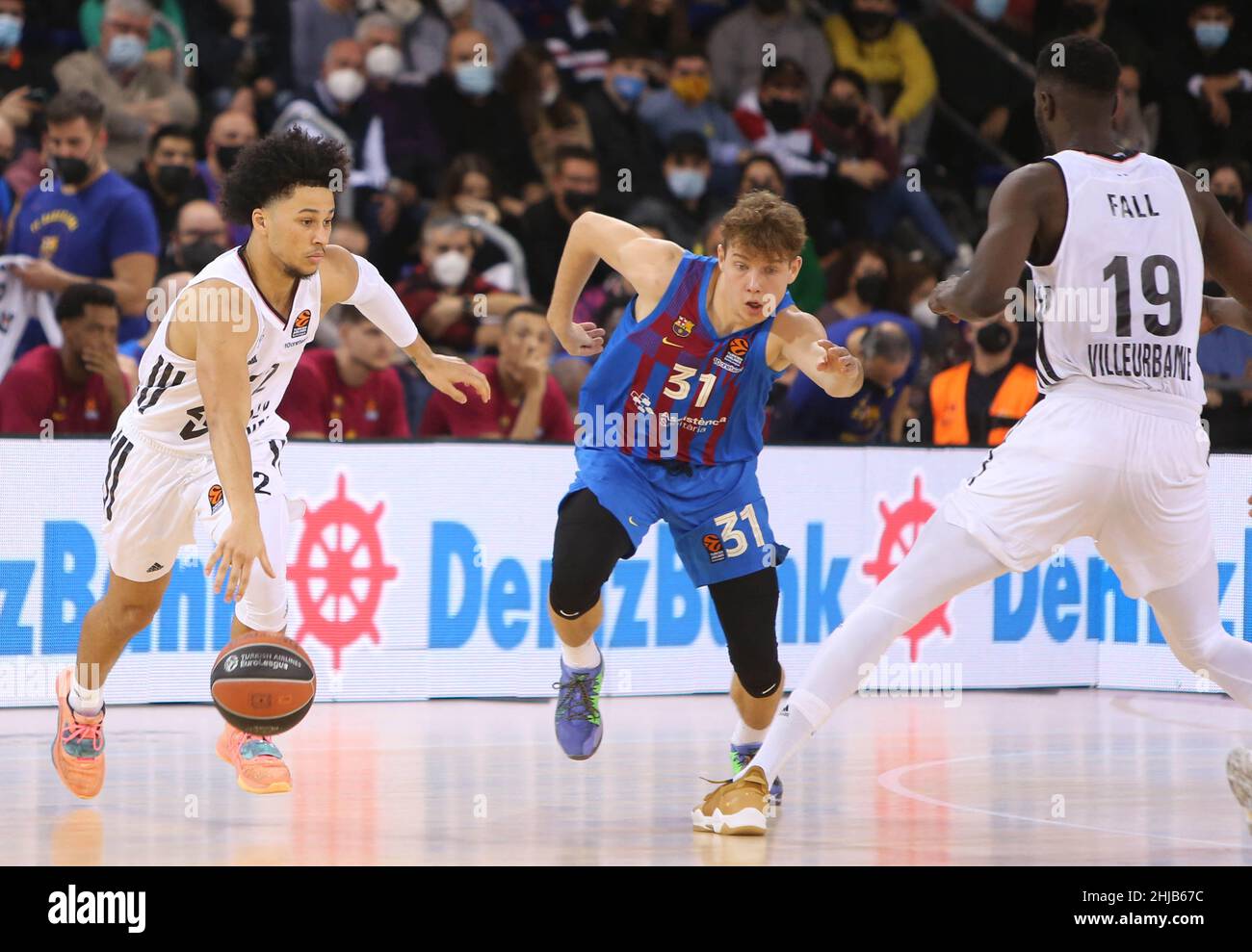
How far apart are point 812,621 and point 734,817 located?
4172mm

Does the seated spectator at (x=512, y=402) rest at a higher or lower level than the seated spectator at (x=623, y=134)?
lower

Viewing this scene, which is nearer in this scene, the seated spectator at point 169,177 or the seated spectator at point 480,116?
the seated spectator at point 169,177

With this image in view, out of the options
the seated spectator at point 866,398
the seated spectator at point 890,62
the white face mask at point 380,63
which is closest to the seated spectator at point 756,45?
the seated spectator at point 890,62

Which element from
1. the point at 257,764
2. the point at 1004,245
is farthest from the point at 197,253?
the point at 1004,245

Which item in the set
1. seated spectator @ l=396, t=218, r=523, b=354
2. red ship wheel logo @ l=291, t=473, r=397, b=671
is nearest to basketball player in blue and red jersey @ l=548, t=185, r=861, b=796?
red ship wheel logo @ l=291, t=473, r=397, b=671

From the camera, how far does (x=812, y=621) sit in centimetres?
941

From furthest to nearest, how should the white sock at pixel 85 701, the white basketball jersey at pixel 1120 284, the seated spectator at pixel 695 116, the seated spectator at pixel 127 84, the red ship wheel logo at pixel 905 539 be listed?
the seated spectator at pixel 695 116, the seated spectator at pixel 127 84, the red ship wheel logo at pixel 905 539, the white sock at pixel 85 701, the white basketball jersey at pixel 1120 284

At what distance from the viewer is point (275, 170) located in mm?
5531

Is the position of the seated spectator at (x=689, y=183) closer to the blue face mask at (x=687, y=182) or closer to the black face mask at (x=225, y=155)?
the blue face mask at (x=687, y=182)

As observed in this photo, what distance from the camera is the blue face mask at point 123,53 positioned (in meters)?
10.8

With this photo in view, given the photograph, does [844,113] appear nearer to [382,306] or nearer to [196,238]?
[196,238]

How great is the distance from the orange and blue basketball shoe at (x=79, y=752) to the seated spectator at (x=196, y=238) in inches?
173

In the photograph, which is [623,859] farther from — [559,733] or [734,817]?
[559,733]

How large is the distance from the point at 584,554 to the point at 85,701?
5.81 ft
